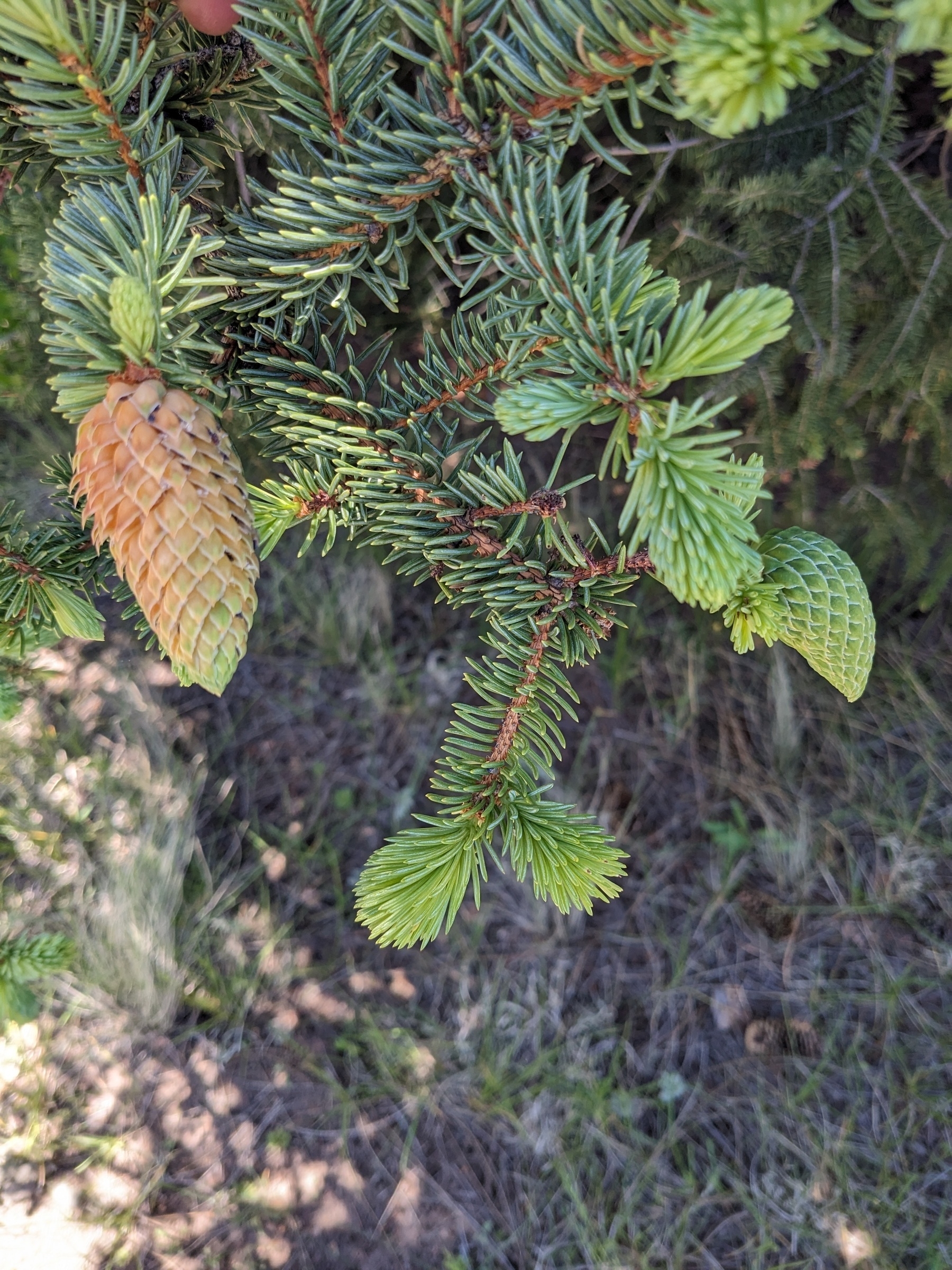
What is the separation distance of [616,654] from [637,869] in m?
0.43

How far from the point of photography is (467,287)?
0.41m

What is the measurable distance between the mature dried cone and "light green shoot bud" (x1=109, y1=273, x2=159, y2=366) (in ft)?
0.06

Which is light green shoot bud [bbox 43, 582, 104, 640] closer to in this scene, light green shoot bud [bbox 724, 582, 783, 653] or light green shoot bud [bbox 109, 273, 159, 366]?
light green shoot bud [bbox 109, 273, 159, 366]

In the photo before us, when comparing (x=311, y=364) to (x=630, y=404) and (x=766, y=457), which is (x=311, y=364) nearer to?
(x=630, y=404)

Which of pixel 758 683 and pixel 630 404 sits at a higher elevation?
pixel 630 404

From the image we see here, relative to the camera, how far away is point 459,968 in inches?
54.9

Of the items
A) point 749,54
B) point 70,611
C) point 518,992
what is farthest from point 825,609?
point 518,992

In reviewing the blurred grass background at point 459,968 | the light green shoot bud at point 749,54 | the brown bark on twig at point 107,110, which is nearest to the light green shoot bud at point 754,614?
the light green shoot bud at point 749,54

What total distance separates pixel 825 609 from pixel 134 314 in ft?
1.14

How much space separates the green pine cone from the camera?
39cm

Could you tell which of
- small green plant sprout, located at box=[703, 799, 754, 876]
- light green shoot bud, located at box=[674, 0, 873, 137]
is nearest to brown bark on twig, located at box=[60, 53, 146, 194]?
light green shoot bud, located at box=[674, 0, 873, 137]

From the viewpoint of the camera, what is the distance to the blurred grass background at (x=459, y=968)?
1.20 meters

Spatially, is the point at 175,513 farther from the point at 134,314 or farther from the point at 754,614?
the point at 754,614

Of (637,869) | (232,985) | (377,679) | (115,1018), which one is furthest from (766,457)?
(115,1018)
